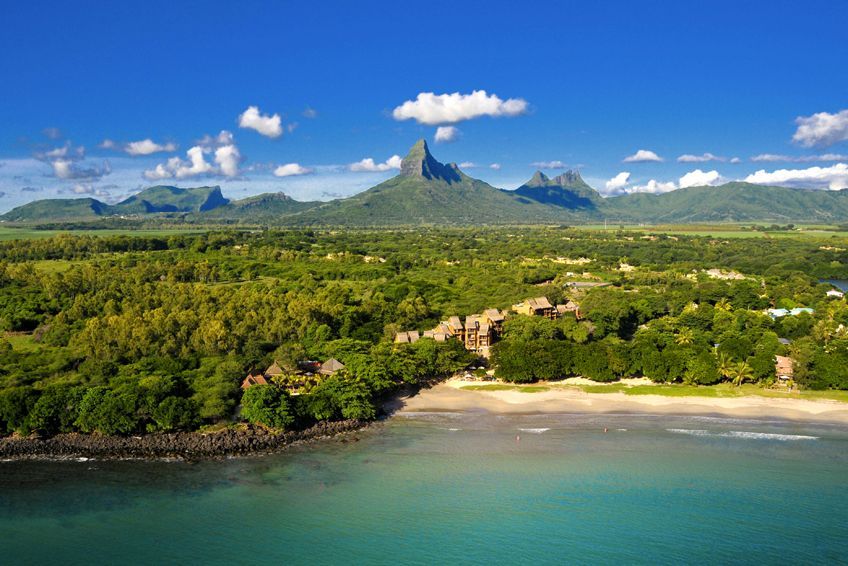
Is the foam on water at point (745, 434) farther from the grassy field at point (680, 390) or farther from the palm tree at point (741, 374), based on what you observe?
the palm tree at point (741, 374)

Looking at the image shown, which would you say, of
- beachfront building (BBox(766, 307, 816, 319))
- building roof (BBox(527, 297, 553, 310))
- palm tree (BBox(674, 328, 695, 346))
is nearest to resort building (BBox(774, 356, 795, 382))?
palm tree (BBox(674, 328, 695, 346))

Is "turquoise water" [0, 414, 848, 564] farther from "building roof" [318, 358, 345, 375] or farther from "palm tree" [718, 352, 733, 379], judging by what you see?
"palm tree" [718, 352, 733, 379]

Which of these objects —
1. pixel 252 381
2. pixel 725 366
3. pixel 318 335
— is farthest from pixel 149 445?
pixel 725 366

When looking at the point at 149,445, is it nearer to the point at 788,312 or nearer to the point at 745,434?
the point at 745,434

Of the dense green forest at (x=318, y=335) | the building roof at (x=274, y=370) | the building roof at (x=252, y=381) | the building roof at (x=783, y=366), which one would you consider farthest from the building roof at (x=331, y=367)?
the building roof at (x=783, y=366)

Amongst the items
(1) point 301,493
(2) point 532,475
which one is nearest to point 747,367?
(2) point 532,475

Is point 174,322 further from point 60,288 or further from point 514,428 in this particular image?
point 514,428
